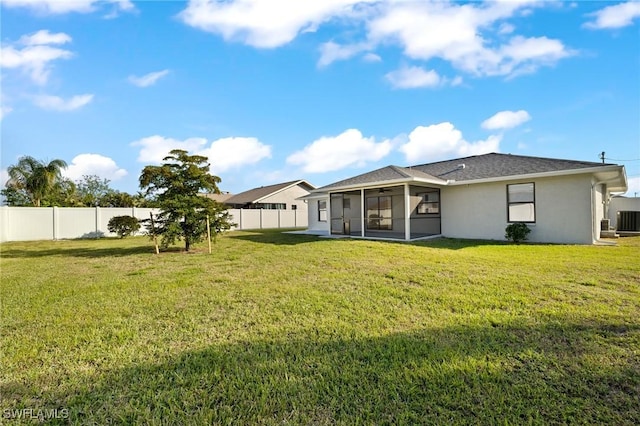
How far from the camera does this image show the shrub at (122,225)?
57.2ft

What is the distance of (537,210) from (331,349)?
38.2 feet

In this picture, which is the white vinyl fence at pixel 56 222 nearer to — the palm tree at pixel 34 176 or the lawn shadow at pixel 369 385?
the palm tree at pixel 34 176

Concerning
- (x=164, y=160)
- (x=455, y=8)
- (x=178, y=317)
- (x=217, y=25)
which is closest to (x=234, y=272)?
(x=178, y=317)

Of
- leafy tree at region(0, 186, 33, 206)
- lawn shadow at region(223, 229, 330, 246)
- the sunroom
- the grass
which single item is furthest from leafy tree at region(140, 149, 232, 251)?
leafy tree at region(0, 186, 33, 206)

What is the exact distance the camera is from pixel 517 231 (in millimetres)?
11086

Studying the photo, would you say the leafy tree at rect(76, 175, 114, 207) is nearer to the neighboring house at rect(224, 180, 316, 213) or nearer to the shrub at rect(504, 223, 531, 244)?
the neighboring house at rect(224, 180, 316, 213)

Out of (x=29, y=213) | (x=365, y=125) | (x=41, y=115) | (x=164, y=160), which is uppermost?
(x=365, y=125)

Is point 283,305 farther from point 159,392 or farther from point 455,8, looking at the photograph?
point 455,8

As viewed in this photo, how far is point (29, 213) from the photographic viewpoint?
1620 cm

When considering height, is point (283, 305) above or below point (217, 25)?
below

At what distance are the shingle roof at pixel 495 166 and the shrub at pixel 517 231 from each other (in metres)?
1.97

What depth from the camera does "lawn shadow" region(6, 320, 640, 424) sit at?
2.11m

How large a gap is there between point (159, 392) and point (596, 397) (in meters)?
3.34

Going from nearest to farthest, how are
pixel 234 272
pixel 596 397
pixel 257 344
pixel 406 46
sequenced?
pixel 596 397 → pixel 257 344 → pixel 234 272 → pixel 406 46
